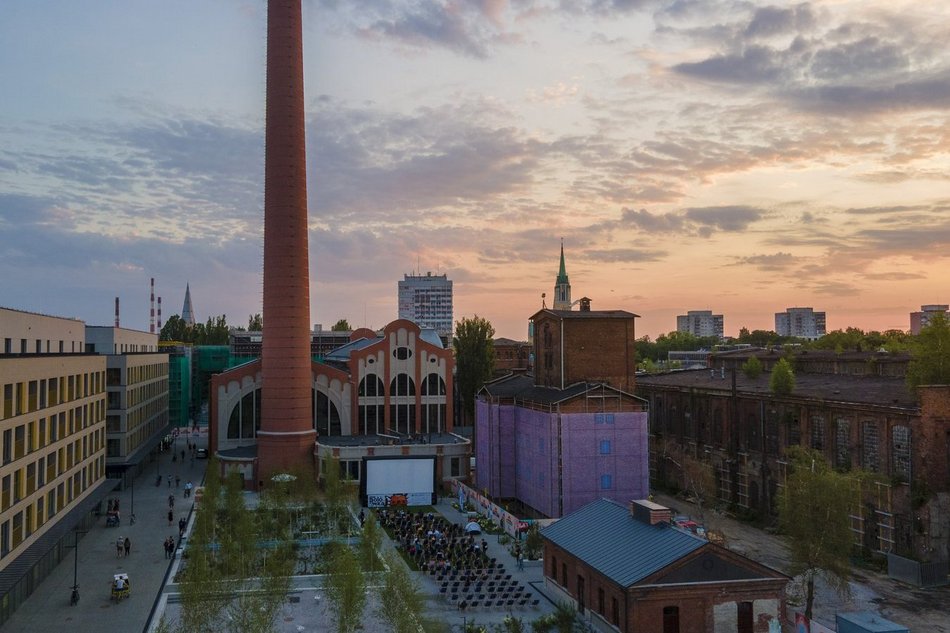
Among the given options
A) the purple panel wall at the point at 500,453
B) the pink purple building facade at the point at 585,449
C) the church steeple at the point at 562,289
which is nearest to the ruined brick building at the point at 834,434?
the pink purple building facade at the point at 585,449

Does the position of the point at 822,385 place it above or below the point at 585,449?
above

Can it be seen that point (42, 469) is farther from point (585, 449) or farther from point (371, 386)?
point (371, 386)

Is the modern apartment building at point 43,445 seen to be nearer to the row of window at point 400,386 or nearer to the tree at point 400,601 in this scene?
the tree at point 400,601

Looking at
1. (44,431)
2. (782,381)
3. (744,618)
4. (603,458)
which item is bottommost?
(744,618)

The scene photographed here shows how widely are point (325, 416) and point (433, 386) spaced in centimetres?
1019

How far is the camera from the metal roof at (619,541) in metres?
30.3

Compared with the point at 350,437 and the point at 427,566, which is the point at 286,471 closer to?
the point at 350,437

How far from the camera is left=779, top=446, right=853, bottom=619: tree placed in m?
34.2

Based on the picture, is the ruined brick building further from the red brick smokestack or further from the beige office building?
the beige office building

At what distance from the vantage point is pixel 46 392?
40625 millimetres

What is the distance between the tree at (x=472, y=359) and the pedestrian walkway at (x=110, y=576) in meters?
39.4

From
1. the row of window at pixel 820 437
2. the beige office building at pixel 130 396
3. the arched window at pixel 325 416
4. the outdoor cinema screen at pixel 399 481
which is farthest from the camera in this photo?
the arched window at pixel 325 416

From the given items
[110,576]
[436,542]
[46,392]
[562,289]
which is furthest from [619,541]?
[562,289]

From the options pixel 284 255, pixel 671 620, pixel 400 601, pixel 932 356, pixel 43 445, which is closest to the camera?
pixel 400 601
